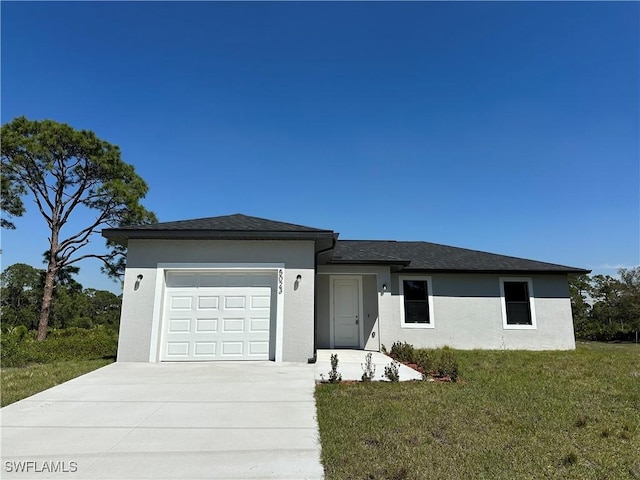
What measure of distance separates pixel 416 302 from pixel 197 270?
7945 millimetres

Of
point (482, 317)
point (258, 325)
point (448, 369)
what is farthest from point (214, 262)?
point (482, 317)

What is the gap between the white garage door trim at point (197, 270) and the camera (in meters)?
8.69

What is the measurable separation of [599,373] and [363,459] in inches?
295

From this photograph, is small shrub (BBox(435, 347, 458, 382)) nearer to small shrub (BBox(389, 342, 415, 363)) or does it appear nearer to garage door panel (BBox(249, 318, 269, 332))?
small shrub (BBox(389, 342, 415, 363))

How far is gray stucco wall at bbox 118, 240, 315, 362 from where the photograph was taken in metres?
8.73

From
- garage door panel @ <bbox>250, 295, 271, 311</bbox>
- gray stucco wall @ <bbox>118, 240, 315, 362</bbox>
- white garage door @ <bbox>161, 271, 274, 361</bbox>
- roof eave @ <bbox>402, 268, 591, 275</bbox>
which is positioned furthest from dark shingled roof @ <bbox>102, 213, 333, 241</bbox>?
roof eave @ <bbox>402, 268, 591, 275</bbox>

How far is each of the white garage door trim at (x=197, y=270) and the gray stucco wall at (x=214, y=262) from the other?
2.8 inches

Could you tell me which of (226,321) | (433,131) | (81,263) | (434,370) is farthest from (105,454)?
(81,263)

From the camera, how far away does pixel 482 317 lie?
1313cm

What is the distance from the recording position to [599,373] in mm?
8047

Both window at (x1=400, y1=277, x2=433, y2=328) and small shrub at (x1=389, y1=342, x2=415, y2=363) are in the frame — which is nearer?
small shrub at (x1=389, y1=342, x2=415, y2=363)

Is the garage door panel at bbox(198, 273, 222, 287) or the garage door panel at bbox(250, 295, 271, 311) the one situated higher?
the garage door panel at bbox(198, 273, 222, 287)

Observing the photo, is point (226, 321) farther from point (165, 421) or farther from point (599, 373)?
point (599, 373)

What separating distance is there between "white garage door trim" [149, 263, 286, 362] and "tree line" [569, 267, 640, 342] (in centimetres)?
1931
